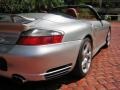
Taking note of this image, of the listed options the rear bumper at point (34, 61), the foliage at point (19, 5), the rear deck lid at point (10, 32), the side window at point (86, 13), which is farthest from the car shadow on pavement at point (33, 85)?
the foliage at point (19, 5)

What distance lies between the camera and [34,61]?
10.5ft

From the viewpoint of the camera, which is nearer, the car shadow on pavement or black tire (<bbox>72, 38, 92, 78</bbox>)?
the car shadow on pavement

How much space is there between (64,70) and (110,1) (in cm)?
3567

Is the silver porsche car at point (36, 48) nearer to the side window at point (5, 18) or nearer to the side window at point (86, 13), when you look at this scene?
the side window at point (5, 18)

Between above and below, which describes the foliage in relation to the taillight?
below

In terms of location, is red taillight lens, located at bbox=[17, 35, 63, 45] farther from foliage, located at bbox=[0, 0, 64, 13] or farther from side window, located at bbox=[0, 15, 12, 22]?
foliage, located at bbox=[0, 0, 64, 13]

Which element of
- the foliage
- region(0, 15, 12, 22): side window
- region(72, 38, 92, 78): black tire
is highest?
region(0, 15, 12, 22): side window

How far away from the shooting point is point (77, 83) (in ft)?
13.4

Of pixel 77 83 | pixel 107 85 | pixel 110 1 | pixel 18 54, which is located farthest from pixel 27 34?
pixel 110 1

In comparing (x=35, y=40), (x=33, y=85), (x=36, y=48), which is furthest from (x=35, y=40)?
(x=33, y=85)

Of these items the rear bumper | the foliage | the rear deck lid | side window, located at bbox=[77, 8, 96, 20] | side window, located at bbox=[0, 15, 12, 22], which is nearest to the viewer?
the rear bumper

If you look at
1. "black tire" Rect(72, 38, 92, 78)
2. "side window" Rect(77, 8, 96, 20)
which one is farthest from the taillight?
"side window" Rect(77, 8, 96, 20)

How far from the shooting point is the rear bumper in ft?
10.5

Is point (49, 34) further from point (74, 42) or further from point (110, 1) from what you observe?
point (110, 1)
